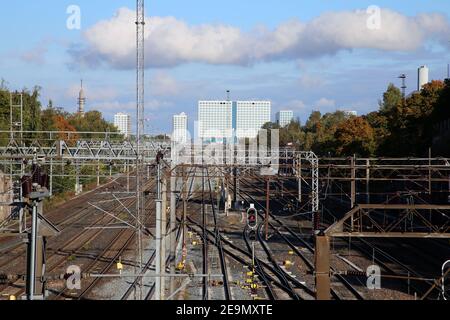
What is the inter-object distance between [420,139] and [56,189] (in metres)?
→ 22.4

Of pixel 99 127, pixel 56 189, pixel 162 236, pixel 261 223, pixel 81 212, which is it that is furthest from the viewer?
pixel 99 127

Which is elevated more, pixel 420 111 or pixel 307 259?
pixel 420 111

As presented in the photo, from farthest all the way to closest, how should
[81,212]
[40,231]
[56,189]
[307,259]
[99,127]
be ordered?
[99,127]
[56,189]
[81,212]
[307,259]
[40,231]

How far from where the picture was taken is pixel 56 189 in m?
40.3

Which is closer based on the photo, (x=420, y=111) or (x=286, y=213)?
(x=286, y=213)
